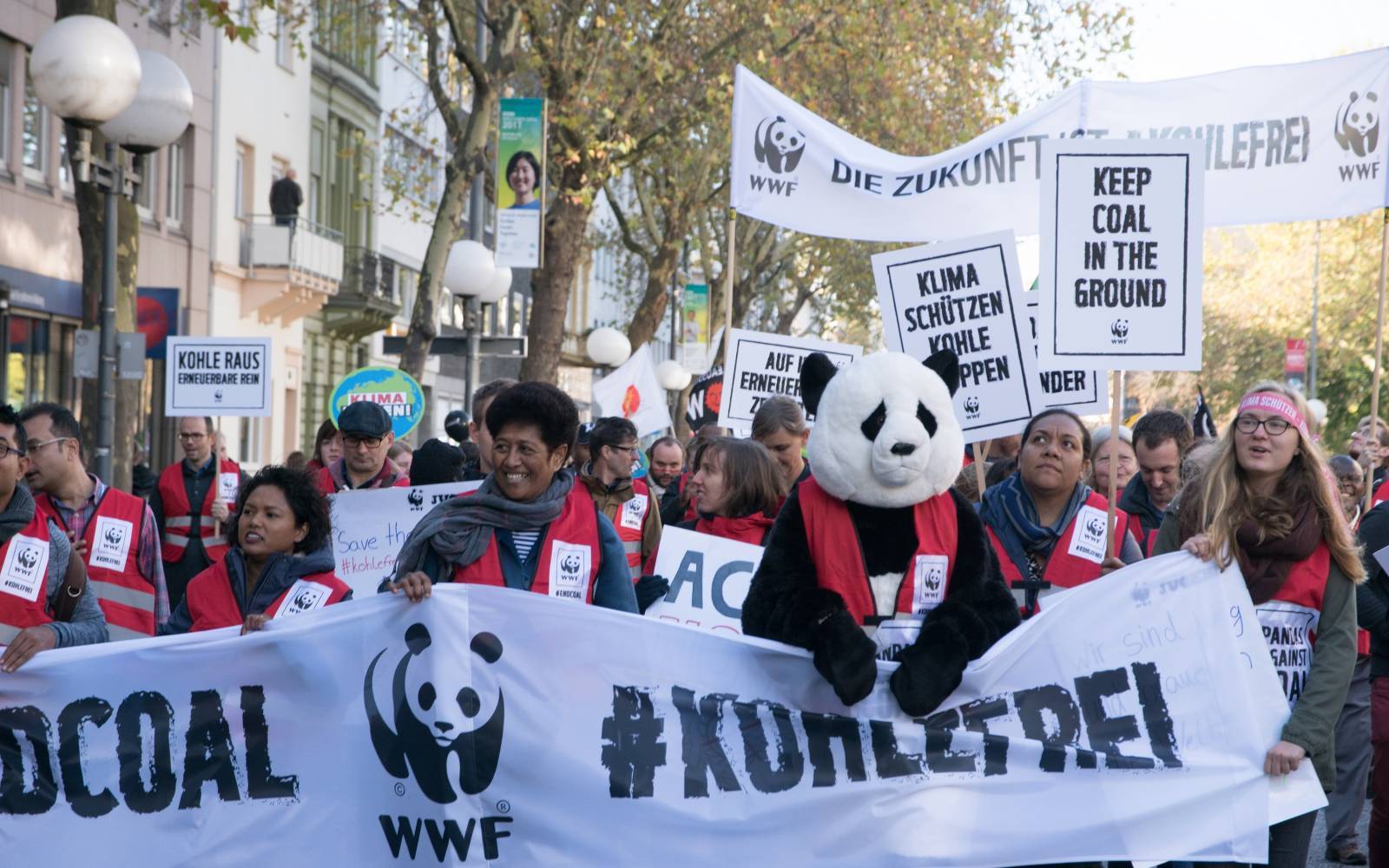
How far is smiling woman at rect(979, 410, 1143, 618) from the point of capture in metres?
6.27

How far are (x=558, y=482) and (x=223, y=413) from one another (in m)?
7.20

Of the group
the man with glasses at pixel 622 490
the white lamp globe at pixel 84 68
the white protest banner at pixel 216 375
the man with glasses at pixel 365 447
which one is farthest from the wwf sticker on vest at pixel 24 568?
the white protest banner at pixel 216 375

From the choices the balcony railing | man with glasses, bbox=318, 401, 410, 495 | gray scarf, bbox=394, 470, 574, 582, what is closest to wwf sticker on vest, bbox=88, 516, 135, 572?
man with glasses, bbox=318, 401, 410, 495

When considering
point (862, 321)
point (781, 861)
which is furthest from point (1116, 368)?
point (862, 321)

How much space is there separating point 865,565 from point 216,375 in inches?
316

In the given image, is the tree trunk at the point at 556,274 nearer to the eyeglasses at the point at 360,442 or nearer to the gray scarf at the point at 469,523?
the eyeglasses at the point at 360,442

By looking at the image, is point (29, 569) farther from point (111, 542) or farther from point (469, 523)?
point (111, 542)

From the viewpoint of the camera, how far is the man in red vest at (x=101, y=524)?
7102 mm

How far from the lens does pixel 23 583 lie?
5688 mm

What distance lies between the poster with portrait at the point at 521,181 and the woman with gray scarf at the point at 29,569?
472 inches

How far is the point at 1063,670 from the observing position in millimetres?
5293

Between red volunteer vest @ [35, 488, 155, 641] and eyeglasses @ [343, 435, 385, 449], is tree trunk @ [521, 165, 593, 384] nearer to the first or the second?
eyeglasses @ [343, 435, 385, 449]

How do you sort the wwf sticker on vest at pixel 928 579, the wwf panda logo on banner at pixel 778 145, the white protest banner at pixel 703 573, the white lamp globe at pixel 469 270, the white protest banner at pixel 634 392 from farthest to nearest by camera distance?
the white lamp globe at pixel 469 270 < the white protest banner at pixel 634 392 < the wwf panda logo on banner at pixel 778 145 < the white protest banner at pixel 703 573 < the wwf sticker on vest at pixel 928 579

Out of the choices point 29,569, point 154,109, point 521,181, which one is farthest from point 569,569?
point 521,181
